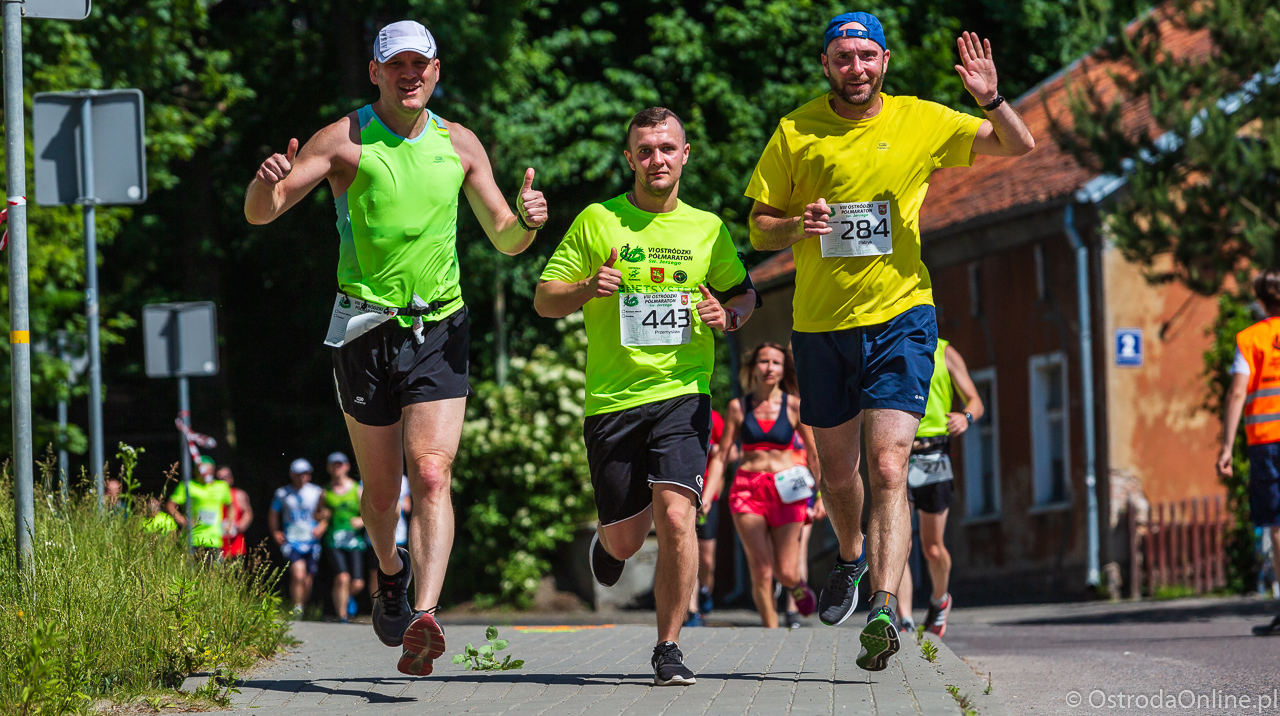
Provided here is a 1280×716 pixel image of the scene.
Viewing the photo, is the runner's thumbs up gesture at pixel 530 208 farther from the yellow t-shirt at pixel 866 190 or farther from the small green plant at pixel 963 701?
the small green plant at pixel 963 701

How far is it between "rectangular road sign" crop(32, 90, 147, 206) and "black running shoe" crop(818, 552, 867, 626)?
531 centimetres

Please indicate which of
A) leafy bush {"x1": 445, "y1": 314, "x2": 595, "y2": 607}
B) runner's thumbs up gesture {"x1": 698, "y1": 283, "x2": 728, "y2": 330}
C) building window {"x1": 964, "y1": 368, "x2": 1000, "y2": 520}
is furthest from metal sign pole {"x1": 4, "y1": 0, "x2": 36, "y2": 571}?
building window {"x1": 964, "y1": 368, "x2": 1000, "y2": 520}

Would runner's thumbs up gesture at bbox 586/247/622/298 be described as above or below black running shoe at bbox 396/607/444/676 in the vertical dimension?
above

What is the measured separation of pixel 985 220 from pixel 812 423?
1603 centimetres

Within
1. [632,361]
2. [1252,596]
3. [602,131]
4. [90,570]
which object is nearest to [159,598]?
[90,570]

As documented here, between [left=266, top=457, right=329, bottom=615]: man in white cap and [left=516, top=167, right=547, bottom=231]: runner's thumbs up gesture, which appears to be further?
[left=266, top=457, right=329, bottom=615]: man in white cap

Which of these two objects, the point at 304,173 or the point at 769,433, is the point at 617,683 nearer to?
the point at 304,173

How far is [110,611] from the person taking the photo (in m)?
6.11

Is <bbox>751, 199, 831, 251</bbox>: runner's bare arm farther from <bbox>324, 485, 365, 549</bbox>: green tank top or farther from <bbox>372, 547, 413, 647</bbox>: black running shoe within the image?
<bbox>324, 485, 365, 549</bbox>: green tank top

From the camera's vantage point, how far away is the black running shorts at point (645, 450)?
6.21m

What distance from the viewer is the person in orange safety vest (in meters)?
10.1

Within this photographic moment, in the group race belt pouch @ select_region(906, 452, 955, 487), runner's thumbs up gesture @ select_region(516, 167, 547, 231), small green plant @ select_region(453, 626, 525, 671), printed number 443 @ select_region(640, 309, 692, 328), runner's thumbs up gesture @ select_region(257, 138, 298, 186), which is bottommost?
small green plant @ select_region(453, 626, 525, 671)

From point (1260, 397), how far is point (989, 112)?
4926 millimetres

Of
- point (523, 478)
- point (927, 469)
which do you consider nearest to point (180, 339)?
point (927, 469)
